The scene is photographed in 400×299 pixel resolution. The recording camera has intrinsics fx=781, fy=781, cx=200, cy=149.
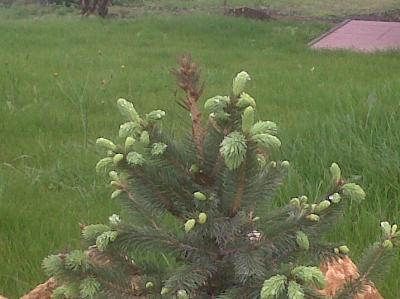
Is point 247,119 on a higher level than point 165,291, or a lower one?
higher

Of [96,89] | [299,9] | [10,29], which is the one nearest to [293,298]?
[96,89]

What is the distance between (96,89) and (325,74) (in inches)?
98.0

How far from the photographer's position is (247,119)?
1479mm

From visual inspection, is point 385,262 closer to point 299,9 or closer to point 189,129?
point 189,129

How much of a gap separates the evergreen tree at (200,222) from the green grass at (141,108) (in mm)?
706

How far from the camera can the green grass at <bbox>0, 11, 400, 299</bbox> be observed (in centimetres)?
350

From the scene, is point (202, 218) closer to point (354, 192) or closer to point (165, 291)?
point (165, 291)

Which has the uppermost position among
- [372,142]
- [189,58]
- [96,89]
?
[189,58]

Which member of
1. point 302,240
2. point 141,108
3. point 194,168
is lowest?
point 141,108

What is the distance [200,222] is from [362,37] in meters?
11.2

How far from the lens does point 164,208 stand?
5.53 feet

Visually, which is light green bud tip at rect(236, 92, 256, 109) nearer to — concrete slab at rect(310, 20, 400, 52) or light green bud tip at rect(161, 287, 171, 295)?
light green bud tip at rect(161, 287, 171, 295)

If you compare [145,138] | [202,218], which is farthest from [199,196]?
[145,138]

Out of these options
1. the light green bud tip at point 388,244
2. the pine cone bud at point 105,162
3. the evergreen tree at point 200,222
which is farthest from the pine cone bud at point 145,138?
the light green bud tip at point 388,244
